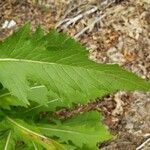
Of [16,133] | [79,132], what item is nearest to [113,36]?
[79,132]

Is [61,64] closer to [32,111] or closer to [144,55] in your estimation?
[32,111]

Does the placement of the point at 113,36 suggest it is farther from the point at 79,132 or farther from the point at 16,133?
the point at 16,133

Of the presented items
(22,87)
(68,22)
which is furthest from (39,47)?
(68,22)

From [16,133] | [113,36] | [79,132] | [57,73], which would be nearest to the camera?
[57,73]

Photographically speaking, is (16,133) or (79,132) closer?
(16,133)

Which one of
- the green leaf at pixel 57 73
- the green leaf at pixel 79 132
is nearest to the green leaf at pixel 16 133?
the green leaf at pixel 79 132

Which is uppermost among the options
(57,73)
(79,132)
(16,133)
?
(57,73)

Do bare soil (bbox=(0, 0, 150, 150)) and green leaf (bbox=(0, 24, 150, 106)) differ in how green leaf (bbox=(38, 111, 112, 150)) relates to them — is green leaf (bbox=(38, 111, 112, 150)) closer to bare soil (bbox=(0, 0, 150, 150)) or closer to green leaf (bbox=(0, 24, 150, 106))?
bare soil (bbox=(0, 0, 150, 150))
